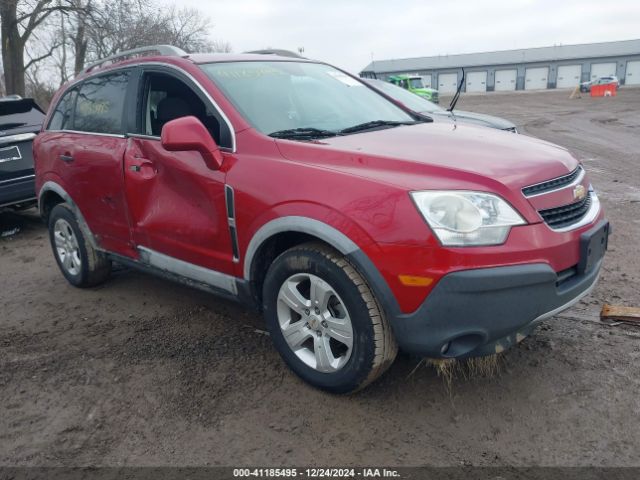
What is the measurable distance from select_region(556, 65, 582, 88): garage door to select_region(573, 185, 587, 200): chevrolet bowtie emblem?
7280 centimetres

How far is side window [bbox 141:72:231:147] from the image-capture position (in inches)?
135

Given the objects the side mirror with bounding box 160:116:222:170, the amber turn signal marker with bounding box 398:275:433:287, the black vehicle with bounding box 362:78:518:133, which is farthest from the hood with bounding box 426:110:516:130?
→ the amber turn signal marker with bounding box 398:275:433:287

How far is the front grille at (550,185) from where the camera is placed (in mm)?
2568

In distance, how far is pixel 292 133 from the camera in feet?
10.5

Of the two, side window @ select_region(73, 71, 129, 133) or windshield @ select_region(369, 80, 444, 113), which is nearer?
side window @ select_region(73, 71, 129, 133)

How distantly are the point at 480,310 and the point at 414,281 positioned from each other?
0.31 m

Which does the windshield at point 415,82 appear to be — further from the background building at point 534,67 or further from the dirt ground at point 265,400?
the background building at point 534,67

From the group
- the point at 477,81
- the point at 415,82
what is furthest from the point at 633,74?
the point at 415,82

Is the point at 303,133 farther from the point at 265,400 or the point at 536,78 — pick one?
the point at 536,78

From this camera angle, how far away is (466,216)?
94.6 inches

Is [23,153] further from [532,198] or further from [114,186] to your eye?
[532,198]

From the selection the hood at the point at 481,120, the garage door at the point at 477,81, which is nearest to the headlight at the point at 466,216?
the hood at the point at 481,120

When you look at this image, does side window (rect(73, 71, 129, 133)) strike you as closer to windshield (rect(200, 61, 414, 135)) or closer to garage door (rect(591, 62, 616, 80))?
windshield (rect(200, 61, 414, 135))

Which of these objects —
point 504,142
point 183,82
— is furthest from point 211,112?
point 504,142
